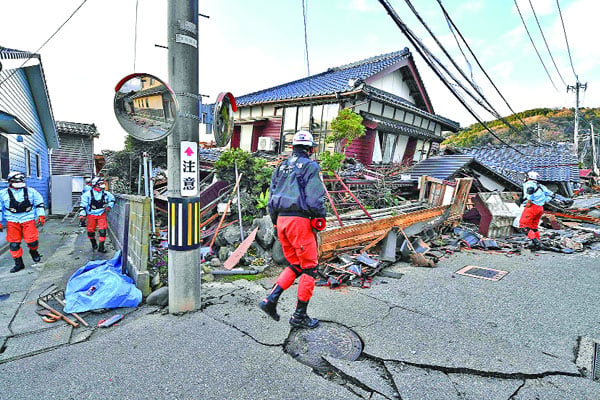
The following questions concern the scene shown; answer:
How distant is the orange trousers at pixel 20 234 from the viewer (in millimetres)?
5363

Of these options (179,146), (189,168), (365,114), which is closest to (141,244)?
(189,168)

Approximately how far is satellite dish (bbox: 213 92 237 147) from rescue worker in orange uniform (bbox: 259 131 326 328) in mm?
1066

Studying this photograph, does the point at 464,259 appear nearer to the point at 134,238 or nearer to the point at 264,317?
the point at 264,317

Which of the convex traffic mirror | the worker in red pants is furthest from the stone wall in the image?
the worker in red pants

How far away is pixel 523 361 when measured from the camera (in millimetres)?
2734

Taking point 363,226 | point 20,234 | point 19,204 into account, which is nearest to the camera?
point 19,204

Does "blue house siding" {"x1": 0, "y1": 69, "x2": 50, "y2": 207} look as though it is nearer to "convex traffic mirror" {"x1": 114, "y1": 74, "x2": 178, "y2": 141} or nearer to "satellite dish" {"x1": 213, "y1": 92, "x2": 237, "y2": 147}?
"convex traffic mirror" {"x1": 114, "y1": 74, "x2": 178, "y2": 141}

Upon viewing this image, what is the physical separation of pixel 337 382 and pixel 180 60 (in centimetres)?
356

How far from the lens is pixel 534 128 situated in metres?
37.0

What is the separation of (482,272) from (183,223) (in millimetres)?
5168

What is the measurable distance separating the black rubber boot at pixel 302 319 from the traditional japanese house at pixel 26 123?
6.73 meters

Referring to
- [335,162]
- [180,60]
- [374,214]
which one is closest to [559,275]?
[374,214]

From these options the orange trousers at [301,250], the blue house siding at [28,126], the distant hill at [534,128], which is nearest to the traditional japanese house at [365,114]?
the blue house siding at [28,126]

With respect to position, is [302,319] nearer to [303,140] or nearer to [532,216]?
[303,140]
